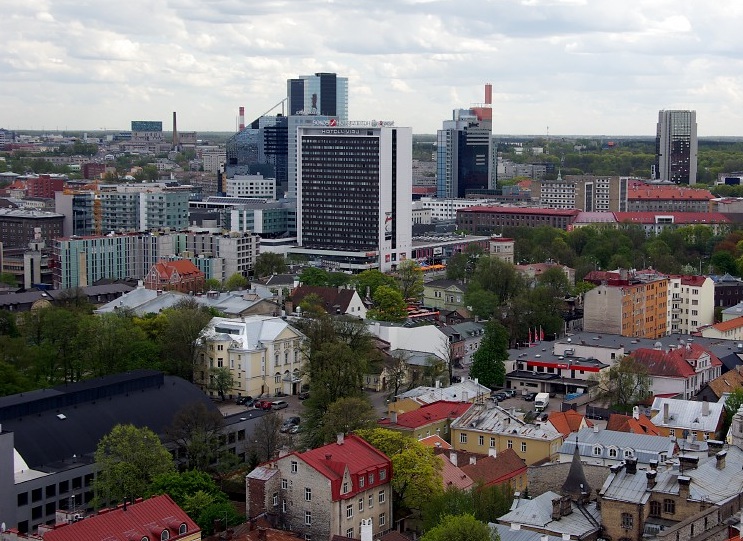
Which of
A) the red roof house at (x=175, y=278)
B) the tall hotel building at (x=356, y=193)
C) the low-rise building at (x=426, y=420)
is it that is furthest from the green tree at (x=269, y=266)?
the low-rise building at (x=426, y=420)

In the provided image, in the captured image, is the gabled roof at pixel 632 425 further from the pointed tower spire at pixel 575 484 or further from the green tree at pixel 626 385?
the pointed tower spire at pixel 575 484

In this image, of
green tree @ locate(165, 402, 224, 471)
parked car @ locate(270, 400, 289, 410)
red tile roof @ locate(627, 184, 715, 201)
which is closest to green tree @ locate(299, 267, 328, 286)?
parked car @ locate(270, 400, 289, 410)

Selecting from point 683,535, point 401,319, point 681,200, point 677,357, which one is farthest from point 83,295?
point 681,200

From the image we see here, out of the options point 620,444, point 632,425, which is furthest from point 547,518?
point 632,425

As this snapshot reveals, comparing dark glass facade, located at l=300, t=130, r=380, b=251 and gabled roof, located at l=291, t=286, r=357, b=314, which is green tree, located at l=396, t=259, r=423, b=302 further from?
dark glass facade, located at l=300, t=130, r=380, b=251

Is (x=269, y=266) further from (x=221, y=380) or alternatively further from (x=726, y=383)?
(x=726, y=383)

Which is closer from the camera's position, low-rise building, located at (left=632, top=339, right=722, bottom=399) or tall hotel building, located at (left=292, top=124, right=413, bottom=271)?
low-rise building, located at (left=632, top=339, right=722, bottom=399)
